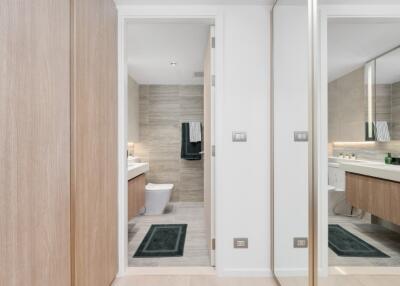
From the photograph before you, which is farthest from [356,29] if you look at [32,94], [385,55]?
[32,94]

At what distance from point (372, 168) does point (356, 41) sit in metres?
0.48

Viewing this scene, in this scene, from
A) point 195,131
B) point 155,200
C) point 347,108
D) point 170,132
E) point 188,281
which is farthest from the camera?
point 170,132

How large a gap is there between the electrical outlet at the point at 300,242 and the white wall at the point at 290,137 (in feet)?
0.08

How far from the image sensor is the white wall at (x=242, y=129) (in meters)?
2.15

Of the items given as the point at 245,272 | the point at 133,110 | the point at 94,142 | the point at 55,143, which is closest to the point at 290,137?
the point at 245,272

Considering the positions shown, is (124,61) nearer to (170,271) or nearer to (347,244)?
(170,271)

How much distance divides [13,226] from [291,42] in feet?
5.82

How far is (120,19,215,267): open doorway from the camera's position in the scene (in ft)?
8.21

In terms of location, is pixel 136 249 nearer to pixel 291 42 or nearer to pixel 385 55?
pixel 291 42

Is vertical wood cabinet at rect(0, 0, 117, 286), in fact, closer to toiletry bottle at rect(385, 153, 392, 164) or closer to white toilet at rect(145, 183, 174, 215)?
toiletry bottle at rect(385, 153, 392, 164)

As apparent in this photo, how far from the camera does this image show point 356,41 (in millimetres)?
1000

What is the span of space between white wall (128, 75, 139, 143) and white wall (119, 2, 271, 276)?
2332 millimetres

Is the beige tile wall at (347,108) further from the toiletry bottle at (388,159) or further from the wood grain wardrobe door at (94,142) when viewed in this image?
the wood grain wardrobe door at (94,142)

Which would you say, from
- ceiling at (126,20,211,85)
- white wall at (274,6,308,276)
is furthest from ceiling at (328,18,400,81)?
ceiling at (126,20,211,85)
